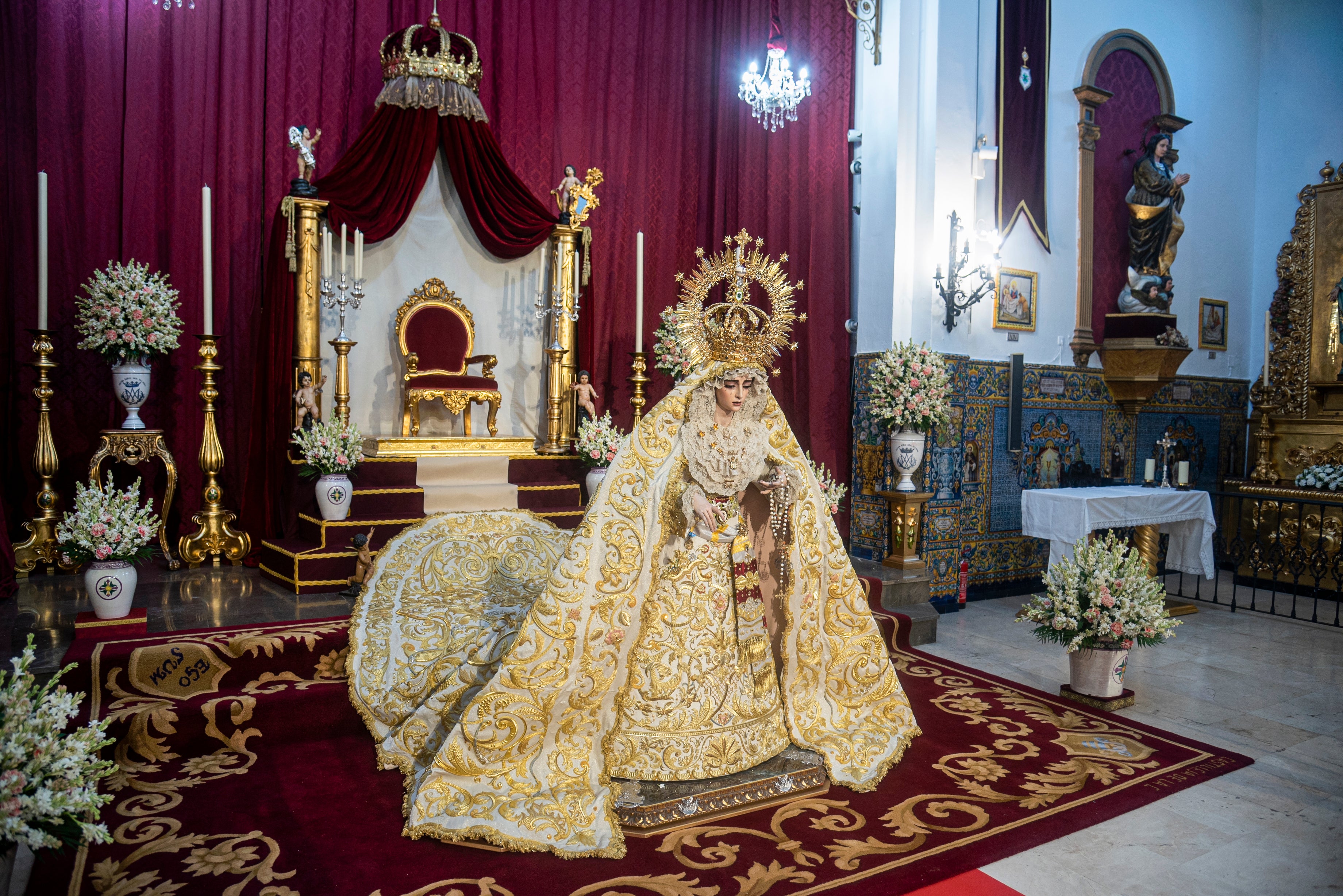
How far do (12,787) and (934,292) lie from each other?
7037 mm

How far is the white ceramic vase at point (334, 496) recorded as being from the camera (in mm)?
5797

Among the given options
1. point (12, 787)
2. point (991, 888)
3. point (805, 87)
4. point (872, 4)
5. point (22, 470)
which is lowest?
point (991, 888)

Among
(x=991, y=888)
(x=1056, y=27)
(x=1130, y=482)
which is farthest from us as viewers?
(x=1130, y=482)

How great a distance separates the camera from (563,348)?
739cm

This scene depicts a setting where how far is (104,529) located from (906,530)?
546 centimetres

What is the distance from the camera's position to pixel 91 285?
574 cm

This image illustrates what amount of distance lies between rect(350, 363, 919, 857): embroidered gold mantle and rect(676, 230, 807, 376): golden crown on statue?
0.32 feet

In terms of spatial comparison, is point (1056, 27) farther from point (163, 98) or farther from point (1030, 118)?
point (163, 98)

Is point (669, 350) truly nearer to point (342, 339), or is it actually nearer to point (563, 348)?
point (563, 348)

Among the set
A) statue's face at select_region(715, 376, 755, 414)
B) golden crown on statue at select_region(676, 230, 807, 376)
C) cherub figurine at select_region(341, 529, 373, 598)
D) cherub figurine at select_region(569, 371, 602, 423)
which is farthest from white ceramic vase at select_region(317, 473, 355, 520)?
statue's face at select_region(715, 376, 755, 414)

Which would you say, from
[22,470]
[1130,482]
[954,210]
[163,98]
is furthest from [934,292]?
[22,470]

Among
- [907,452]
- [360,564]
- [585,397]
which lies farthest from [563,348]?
[907,452]

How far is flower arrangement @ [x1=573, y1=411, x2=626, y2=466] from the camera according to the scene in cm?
697

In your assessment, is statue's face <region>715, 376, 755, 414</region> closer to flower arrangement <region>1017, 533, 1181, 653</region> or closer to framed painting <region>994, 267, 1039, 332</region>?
flower arrangement <region>1017, 533, 1181, 653</region>
